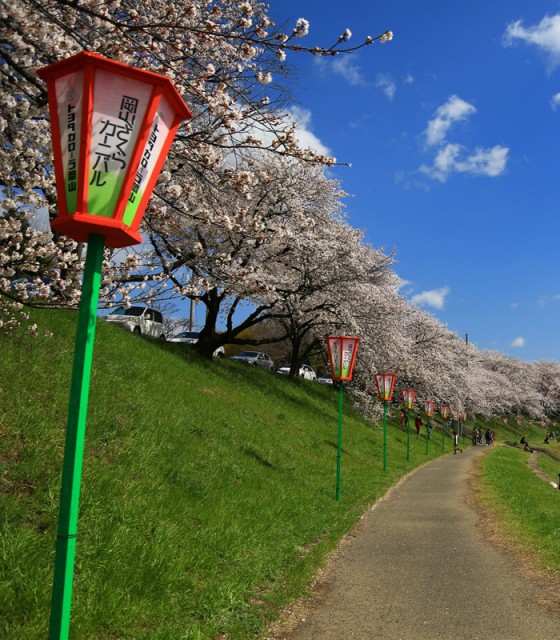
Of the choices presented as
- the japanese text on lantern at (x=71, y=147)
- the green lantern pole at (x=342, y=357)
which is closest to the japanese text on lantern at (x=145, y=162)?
the japanese text on lantern at (x=71, y=147)

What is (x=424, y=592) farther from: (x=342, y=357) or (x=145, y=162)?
(x=342, y=357)

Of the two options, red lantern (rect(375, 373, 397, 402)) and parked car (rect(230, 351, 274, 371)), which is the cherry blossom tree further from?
parked car (rect(230, 351, 274, 371))

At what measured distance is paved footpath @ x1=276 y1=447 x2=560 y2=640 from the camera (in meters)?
5.14

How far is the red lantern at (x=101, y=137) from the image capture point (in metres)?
2.76

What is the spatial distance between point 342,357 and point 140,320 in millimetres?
14120

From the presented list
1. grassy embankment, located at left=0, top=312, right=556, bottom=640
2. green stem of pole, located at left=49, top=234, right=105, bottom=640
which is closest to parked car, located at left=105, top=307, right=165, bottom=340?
grassy embankment, located at left=0, top=312, right=556, bottom=640

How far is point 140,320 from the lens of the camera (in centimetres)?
2484

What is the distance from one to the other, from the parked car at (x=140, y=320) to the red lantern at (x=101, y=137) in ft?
68.4

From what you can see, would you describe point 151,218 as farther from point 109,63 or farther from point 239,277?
point 109,63

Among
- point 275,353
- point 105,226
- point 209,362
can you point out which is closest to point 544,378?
point 275,353

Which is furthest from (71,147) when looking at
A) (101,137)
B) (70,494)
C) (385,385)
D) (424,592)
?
(385,385)

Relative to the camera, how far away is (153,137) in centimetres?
297

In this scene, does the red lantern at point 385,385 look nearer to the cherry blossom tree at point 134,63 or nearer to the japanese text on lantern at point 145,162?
the cherry blossom tree at point 134,63

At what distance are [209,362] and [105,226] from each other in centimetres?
1878
